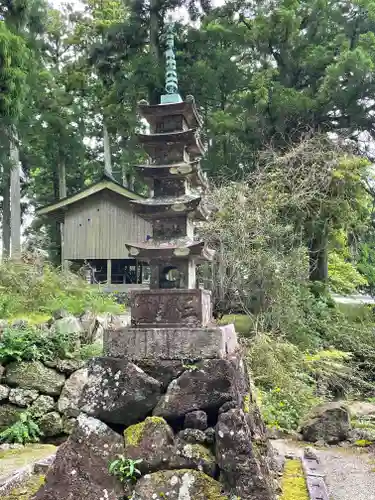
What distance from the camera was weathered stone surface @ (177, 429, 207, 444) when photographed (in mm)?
4145

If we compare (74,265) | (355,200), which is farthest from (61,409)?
(74,265)

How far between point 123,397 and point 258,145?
13.8 metres

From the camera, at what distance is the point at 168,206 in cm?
508

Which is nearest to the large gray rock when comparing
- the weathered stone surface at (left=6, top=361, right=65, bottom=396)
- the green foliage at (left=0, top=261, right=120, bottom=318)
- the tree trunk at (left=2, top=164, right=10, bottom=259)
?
the weathered stone surface at (left=6, top=361, right=65, bottom=396)

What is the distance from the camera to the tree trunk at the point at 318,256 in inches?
576

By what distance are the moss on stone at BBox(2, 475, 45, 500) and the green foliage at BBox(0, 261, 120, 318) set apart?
17.4 ft

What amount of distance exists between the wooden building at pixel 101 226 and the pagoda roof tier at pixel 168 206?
12.5m

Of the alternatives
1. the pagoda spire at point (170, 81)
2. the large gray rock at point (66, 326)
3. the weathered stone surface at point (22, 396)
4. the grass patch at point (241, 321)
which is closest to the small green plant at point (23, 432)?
the weathered stone surface at point (22, 396)

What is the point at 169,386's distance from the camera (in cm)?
437

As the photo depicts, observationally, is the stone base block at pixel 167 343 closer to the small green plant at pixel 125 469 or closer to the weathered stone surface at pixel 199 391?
the weathered stone surface at pixel 199 391

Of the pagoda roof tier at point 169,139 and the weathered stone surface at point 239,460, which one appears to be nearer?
the weathered stone surface at point 239,460

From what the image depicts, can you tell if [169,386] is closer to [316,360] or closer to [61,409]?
[61,409]

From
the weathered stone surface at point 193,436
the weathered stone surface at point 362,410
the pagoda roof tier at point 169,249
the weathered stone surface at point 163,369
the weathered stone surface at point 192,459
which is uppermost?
the pagoda roof tier at point 169,249

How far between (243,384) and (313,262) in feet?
36.4
